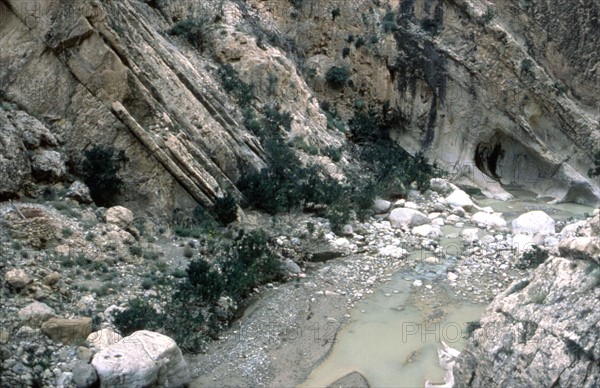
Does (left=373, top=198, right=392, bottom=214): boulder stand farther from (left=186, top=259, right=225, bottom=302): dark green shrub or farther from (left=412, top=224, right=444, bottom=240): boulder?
(left=186, top=259, right=225, bottom=302): dark green shrub

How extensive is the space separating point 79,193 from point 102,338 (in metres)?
5.08

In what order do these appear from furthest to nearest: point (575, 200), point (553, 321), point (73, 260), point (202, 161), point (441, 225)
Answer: point (575, 200)
point (441, 225)
point (202, 161)
point (73, 260)
point (553, 321)

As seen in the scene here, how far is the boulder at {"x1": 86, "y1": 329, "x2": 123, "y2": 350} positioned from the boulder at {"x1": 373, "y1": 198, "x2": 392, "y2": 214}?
12679 millimetres

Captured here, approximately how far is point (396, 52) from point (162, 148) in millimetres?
15940

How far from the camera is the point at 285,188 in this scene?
65.5 feet

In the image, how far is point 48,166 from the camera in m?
14.9

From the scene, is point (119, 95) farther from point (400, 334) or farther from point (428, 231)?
point (428, 231)

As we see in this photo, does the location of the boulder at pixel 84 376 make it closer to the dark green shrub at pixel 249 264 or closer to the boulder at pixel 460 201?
the dark green shrub at pixel 249 264

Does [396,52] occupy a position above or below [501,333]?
above

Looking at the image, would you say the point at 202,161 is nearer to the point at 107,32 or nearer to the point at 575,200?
the point at 107,32

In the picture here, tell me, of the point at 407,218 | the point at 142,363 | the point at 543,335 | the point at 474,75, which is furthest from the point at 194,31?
the point at 543,335

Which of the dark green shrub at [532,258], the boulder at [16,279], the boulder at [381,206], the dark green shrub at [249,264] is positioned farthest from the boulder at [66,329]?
the boulder at [381,206]

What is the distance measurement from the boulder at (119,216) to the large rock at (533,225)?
12.2m

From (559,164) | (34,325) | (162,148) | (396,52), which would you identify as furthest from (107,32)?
(559,164)
